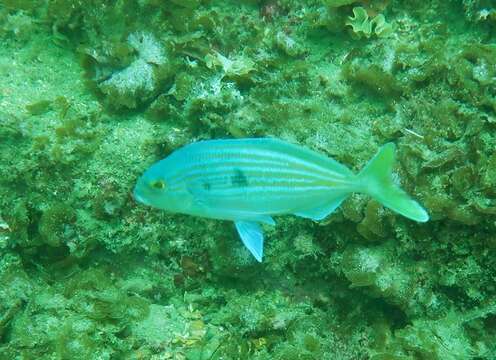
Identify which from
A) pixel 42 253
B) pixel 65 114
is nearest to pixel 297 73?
pixel 65 114

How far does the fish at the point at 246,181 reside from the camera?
8.00 ft

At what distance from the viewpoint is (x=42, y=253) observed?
4.31m

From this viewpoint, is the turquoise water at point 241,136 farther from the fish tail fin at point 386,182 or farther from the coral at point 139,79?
the fish tail fin at point 386,182

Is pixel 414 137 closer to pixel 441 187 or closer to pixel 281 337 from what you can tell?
pixel 441 187

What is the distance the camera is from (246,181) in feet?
8.30

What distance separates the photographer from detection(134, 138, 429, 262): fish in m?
2.44

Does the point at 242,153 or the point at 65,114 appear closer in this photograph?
the point at 242,153

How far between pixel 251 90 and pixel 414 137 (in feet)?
4.90

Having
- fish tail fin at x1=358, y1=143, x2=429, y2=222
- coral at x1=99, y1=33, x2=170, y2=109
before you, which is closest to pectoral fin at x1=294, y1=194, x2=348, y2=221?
fish tail fin at x1=358, y1=143, x2=429, y2=222

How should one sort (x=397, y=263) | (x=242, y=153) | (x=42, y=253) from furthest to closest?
(x=42, y=253)
(x=397, y=263)
(x=242, y=153)

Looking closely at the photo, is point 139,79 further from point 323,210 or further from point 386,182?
point 386,182

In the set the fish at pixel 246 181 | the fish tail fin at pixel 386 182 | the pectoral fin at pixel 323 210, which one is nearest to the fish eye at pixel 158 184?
the fish at pixel 246 181

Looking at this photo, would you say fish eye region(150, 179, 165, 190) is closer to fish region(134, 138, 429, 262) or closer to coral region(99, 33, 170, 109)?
fish region(134, 138, 429, 262)

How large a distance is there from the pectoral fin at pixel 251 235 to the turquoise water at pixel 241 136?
0.98m
